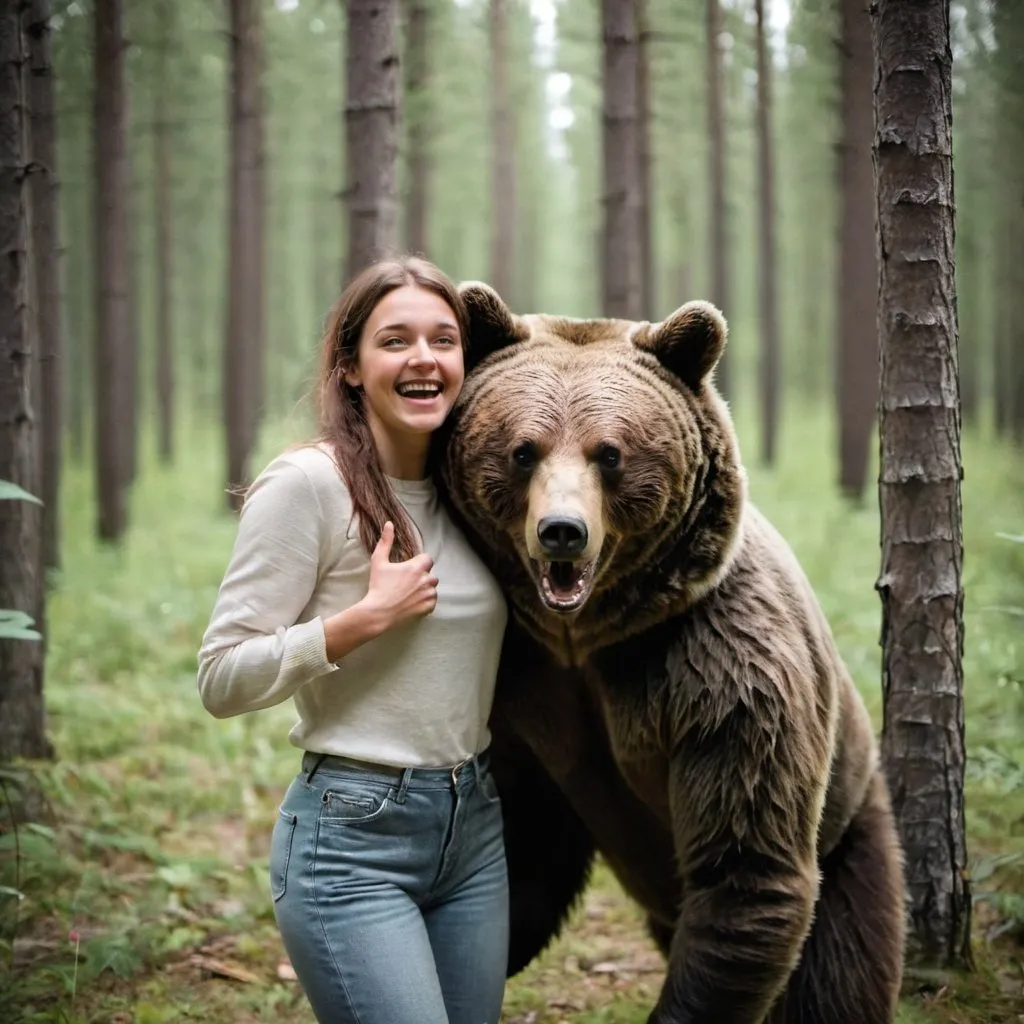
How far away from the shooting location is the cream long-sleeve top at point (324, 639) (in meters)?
2.24

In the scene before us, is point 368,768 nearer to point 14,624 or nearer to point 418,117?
point 14,624

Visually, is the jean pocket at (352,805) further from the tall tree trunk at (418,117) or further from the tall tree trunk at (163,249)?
the tall tree trunk at (163,249)

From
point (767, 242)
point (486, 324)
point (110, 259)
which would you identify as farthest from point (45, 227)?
point (767, 242)

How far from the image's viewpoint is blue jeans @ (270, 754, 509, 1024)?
224cm

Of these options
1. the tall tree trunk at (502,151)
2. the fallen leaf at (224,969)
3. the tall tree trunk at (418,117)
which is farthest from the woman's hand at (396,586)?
the tall tree trunk at (502,151)

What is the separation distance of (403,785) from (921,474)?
1.95m

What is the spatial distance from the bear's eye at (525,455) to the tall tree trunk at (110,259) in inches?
299

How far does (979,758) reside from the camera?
405 cm

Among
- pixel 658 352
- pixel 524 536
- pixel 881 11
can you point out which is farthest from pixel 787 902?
pixel 881 11

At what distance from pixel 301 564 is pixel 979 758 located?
9.95 feet

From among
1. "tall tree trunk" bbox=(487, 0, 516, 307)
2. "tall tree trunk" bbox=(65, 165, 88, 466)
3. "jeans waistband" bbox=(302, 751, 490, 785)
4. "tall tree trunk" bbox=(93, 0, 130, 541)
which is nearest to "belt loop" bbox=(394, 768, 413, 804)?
"jeans waistband" bbox=(302, 751, 490, 785)

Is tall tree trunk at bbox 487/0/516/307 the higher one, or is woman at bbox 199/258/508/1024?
tall tree trunk at bbox 487/0/516/307

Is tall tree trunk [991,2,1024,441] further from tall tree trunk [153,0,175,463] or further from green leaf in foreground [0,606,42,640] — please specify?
tall tree trunk [153,0,175,463]

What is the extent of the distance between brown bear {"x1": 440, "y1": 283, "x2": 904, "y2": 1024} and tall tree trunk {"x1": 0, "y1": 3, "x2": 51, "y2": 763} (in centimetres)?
231
